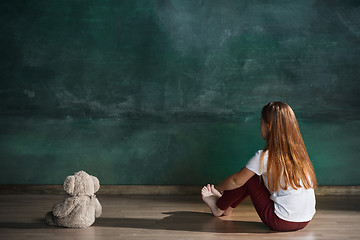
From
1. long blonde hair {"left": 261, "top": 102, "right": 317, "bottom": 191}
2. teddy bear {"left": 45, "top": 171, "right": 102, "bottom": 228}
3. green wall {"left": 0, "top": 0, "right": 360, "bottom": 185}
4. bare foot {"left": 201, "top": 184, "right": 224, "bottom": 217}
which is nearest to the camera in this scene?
long blonde hair {"left": 261, "top": 102, "right": 317, "bottom": 191}

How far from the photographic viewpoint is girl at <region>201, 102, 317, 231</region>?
2260 millimetres

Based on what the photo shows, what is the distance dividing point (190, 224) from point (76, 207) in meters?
0.71

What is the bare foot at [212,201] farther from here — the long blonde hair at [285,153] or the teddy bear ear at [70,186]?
the teddy bear ear at [70,186]

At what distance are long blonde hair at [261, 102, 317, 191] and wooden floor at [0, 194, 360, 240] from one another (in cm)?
33

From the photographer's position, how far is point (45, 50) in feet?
10.5

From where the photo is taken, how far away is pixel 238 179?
7.79 feet

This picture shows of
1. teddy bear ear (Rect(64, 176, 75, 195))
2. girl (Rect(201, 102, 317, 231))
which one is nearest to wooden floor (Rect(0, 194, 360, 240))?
girl (Rect(201, 102, 317, 231))

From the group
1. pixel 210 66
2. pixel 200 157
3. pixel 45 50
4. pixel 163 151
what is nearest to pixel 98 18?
pixel 45 50

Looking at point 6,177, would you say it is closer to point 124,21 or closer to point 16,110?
point 16,110

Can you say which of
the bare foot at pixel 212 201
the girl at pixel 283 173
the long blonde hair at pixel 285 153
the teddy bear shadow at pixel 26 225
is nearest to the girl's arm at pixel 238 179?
the girl at pixel 283 173

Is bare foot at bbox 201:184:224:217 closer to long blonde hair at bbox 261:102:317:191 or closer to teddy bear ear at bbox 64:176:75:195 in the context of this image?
long blonde hair at bbox 261:102:317:191

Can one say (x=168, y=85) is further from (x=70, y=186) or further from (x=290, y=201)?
(x=290, y=201)

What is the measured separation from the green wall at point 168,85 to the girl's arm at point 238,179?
0.83 meters

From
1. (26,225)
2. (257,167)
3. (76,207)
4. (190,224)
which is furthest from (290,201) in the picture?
(26,225)
